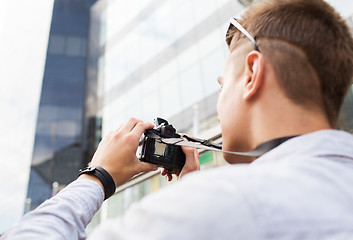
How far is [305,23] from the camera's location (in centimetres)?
103

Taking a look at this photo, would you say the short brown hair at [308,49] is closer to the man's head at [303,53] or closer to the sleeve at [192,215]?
the man's head at [303,53]

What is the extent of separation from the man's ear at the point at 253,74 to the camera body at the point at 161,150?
454 mm

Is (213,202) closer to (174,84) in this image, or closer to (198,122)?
(198,122)

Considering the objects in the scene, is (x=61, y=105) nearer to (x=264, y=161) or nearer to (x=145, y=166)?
(x=145, y=166)

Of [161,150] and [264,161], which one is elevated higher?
[264,161]

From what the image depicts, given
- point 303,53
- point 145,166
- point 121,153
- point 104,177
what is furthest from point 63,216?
point 303,53

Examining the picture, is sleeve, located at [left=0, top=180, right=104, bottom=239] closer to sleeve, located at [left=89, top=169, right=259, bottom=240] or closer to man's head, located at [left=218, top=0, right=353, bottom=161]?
sleeve, located at [left=89, top=169, right=259, bottom=240]

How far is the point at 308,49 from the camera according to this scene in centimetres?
99

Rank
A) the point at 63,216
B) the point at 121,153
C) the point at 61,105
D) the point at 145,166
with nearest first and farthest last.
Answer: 1. the point at 63,216
2. the point at 121,153
3. the point at 145,166
4. the point at 61,105

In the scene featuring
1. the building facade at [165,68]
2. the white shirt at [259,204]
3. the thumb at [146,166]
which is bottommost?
the building facade at [165,68]

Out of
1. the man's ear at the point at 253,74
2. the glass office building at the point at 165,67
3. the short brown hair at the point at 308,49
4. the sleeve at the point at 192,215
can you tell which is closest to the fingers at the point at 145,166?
the man's ear at the point at 253,74

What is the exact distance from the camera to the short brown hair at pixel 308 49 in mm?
962

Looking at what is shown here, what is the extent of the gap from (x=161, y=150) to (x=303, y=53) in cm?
76

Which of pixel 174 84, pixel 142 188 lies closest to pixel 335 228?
pixel 142 188
